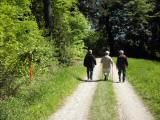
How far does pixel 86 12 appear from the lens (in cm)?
6938

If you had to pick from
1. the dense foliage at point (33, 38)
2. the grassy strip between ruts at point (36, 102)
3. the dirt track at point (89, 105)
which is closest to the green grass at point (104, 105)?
the dirt track at point (89, 105)

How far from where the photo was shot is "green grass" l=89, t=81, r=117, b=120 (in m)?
16.9

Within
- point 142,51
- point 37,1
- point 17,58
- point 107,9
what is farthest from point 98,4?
point 17,58

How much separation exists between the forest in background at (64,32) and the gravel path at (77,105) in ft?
7.93

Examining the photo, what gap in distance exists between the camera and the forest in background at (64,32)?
26.6 metres

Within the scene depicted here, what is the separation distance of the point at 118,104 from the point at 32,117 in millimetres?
5034

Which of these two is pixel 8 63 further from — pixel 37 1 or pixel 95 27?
pixel 95 27

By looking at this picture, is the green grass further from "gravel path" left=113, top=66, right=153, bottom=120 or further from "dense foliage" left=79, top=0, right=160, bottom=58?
"dense foliage" left=79, top=0, right=160, bottom=58

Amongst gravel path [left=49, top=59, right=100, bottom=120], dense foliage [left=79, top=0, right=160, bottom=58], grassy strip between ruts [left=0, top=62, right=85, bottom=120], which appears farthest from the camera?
dense foliage [left=79, top=0, right=160, bottom=58]

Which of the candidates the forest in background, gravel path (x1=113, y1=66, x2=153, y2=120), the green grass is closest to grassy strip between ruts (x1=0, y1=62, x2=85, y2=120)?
the forest in background

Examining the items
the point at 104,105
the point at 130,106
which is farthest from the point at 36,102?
the point at 130,106

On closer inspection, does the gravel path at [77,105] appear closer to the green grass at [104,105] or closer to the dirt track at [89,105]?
the dirt track at [89,105]

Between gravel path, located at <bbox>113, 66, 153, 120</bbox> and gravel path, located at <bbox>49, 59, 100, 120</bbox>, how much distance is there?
1242 mm

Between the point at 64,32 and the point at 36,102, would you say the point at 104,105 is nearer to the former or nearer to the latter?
the point at 36,102
